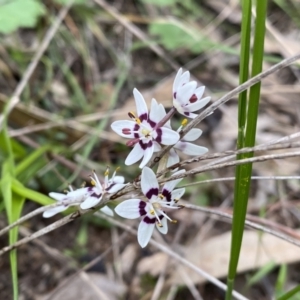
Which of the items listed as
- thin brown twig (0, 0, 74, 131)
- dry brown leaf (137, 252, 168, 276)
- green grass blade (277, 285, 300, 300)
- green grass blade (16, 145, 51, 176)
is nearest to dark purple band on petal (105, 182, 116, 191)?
green grass blade (277, 285, 300, 300)

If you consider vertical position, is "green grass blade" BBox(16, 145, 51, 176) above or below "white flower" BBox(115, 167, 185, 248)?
above

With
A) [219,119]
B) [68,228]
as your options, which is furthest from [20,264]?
[219,119]

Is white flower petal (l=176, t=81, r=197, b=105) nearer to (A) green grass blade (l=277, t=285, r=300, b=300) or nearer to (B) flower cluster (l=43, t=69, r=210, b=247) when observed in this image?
(B) flower cluster (l=43, t=69, r=210, b=247)

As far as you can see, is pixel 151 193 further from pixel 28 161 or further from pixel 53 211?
pixel 28 161

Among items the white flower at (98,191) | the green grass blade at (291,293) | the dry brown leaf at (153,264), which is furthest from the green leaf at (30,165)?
the green grass blade at (291,293)

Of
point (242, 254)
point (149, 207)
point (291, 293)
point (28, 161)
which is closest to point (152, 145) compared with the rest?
point (149, 207)

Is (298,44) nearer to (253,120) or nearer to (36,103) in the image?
(36,103)

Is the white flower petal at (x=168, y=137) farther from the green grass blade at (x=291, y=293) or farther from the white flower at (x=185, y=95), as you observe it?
the green grass blade at (x=291, y=293)
